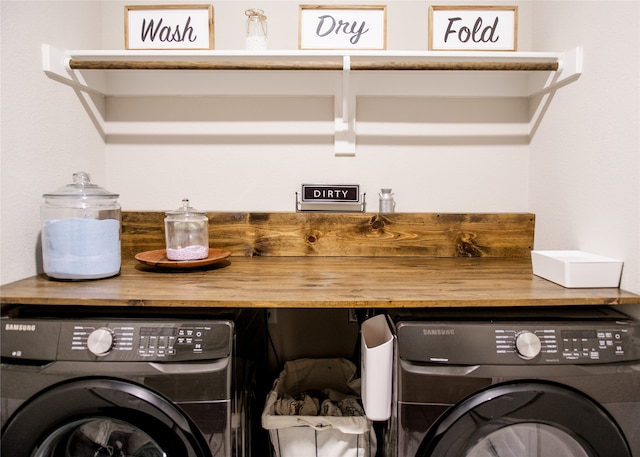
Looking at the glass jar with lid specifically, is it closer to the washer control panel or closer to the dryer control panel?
the dryer control panel

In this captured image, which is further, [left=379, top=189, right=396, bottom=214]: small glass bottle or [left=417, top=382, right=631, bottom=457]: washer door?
[left=379, top=189, right=396, bottom=214]: small glass bottle

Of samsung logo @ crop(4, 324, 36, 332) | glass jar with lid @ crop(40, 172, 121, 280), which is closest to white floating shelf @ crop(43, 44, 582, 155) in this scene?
glass jar with lid @ crop(40, 172, 121, 280)

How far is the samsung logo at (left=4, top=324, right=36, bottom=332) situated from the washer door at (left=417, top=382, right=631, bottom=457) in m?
1.06

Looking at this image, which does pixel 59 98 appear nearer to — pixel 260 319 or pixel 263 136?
pixel 263 136

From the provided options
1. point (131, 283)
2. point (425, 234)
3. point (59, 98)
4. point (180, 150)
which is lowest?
point (131, 283)

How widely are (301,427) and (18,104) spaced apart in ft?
4.40

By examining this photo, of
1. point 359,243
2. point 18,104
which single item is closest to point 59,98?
point 18,104

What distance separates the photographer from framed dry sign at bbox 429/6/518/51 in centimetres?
156

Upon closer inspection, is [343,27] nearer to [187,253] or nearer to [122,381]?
[187,253]

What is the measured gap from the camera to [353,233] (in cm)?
164

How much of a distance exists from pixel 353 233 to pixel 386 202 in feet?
0.65

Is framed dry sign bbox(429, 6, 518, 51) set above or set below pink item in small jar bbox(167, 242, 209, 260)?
above

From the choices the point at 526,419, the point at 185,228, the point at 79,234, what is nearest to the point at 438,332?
the point at 526,419

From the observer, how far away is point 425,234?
1646 mm
